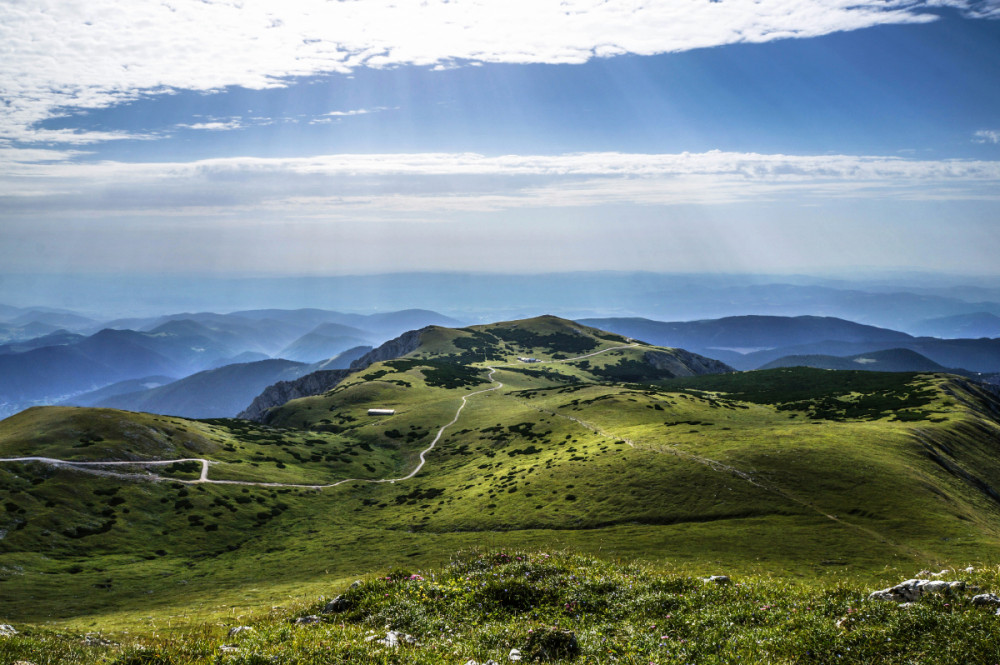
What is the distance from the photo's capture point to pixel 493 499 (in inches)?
3253

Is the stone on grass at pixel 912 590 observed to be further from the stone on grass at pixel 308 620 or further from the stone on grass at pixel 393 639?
the stone on grass at pixel 308 620

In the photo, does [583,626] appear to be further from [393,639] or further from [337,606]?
[337,606]

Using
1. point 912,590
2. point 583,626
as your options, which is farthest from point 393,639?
point 912,590

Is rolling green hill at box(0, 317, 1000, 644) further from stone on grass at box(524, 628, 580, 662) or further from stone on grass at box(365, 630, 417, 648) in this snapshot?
stone on grass at box(365, 630, 417, 648)

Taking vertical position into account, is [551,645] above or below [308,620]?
above

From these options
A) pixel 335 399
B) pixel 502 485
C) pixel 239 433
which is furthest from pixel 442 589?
pixel 335 399

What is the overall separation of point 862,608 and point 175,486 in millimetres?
97860

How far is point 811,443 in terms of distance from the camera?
8075cm

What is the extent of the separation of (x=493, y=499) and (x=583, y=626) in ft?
224

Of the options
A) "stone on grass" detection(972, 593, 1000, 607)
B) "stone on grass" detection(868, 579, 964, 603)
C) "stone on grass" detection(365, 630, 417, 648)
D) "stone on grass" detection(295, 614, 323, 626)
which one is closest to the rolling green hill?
"stone on grass" detection(868, 579, 964, 603)

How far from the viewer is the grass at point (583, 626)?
13656mm

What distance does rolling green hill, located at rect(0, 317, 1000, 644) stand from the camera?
52.0 metres

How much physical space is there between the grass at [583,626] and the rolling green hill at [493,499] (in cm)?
1293

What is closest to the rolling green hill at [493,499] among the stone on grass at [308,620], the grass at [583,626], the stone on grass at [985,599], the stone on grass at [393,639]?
the grass at [583,626]
